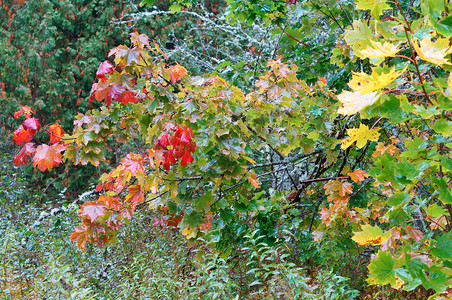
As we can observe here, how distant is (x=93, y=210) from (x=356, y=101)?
4.77 ft

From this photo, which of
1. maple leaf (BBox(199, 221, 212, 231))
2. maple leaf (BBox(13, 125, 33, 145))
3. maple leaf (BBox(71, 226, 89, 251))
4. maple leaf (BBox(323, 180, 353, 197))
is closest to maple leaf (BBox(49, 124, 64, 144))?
maple leaf (BBox(13, 125, 33, 145))

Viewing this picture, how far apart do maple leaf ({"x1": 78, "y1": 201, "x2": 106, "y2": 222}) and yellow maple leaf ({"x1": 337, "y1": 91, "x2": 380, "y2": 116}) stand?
55.5 inches

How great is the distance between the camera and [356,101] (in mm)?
627

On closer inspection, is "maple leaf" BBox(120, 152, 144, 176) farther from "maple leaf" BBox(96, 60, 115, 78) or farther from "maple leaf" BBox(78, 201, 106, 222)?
"maple leaf" BBox(96, 60, 115, 78)

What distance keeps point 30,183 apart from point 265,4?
657 cm

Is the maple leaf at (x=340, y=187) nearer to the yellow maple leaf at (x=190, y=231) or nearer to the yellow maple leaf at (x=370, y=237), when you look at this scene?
the yellow maple leaf at (x=190, y=231)

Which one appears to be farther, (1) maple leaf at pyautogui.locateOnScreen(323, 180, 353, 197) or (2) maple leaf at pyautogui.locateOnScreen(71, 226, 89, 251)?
(1) maple leaf at pyautogui.locateOnScreen(323, 180, 353, 197)

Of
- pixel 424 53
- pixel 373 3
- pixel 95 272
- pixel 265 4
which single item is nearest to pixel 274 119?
pixel 265 4

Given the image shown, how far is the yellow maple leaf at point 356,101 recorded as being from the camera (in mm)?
604

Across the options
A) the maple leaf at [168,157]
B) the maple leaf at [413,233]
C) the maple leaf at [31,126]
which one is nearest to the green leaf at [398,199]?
the maple leaf at [413,233]

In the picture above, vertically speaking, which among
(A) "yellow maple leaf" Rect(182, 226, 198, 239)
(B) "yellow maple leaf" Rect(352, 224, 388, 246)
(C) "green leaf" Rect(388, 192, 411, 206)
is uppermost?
(C) "green leaf" Rect(388, 192, 411, 206)

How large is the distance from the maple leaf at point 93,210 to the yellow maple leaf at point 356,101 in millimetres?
1410

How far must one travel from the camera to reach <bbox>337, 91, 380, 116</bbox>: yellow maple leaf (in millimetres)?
604

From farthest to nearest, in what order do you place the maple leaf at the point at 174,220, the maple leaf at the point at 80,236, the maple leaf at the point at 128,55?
the maple leaf at the point at 174,220 → the maple leaf at the point at 80,236 → the maple leaf at the point at 128,55
